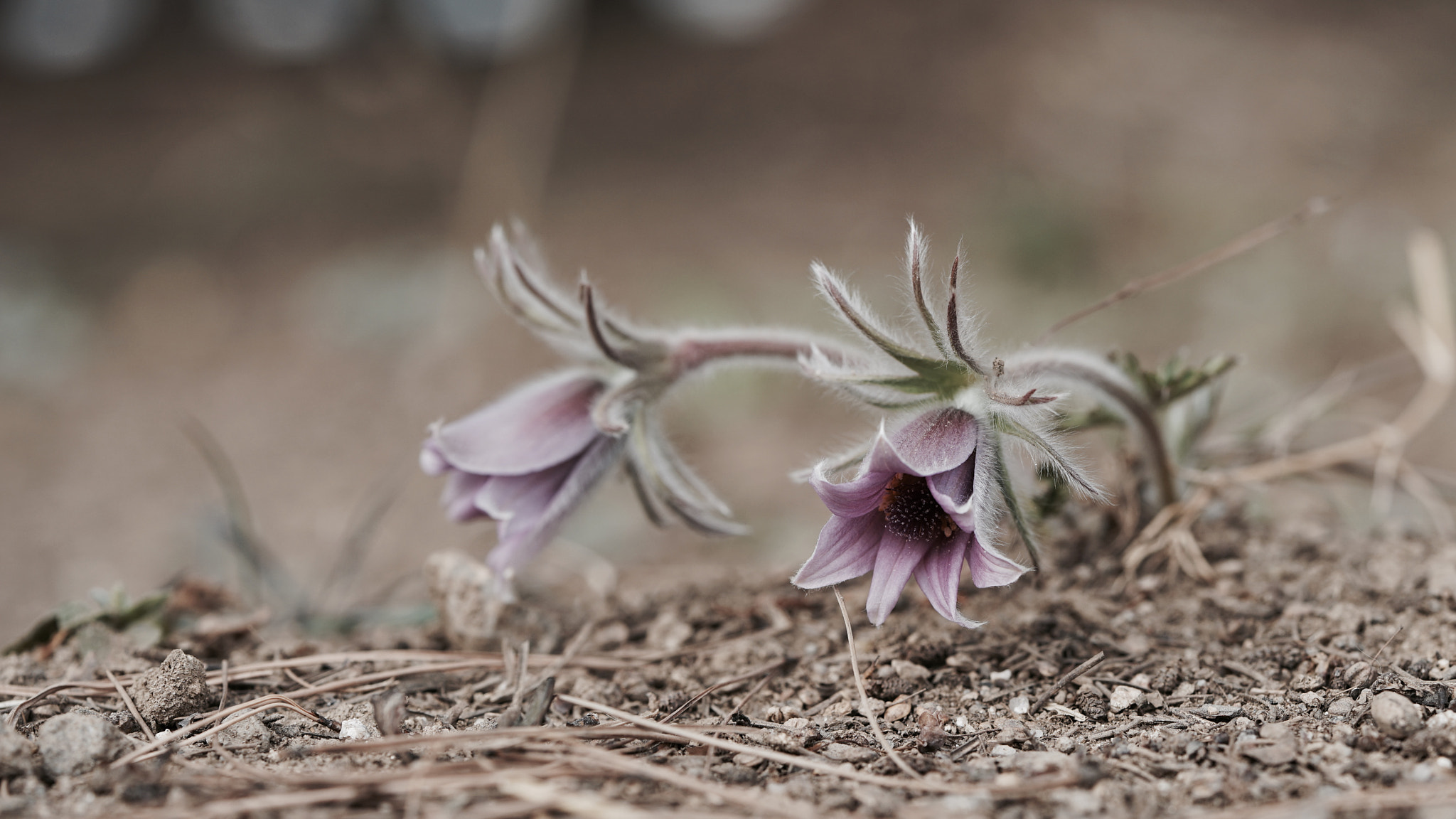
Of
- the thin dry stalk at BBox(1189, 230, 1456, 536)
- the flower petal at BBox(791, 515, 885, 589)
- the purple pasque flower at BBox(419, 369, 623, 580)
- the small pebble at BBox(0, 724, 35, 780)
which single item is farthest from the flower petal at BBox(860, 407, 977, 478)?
the small pebble at BBox(0, 724, 35, 780)

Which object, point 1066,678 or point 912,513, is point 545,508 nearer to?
point 912,513

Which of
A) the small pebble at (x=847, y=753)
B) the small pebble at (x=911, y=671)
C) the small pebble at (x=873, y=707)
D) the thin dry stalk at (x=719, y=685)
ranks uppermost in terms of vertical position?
the thin dry stalk at (x=719, y=685)

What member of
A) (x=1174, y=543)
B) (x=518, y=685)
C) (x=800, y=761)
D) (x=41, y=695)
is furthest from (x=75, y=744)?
(x=1174, y=543)

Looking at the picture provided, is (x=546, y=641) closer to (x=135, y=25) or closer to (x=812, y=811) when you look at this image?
(x=812, y=811)

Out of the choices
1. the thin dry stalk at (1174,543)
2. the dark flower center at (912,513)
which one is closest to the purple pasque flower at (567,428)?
the dark flower center at (912,513)

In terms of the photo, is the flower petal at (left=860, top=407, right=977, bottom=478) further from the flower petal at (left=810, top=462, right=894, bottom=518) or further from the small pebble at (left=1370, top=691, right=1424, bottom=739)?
the small pebble at (left=1370, top=691, right=1424, bottom=739)

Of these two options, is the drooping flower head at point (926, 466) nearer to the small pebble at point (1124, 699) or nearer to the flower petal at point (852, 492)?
the flower petal at point (852, 492)

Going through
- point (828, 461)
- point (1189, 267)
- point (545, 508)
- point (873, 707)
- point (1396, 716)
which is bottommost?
point (1396, 716)
